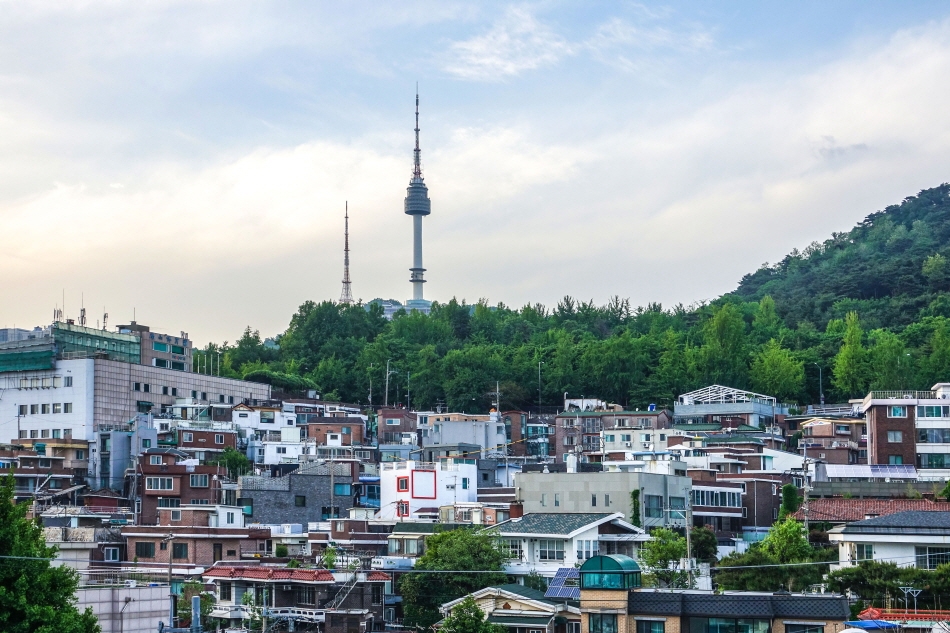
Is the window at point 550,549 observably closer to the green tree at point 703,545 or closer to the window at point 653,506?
the green tree at point 703,545

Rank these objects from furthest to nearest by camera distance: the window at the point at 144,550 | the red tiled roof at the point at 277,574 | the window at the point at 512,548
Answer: the window at the point at 144,550 < the window at the point at 512,548 < the red tiled roof at the point at 277,574

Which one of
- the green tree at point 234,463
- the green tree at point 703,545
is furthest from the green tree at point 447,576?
the green tree at point 234,463

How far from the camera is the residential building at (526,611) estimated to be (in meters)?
38.2

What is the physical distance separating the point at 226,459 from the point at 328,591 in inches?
1076

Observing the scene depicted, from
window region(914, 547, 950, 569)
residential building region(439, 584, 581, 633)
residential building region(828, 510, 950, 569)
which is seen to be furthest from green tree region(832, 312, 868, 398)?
residential building region(439, 584, 581, 633)

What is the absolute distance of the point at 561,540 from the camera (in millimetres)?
47219

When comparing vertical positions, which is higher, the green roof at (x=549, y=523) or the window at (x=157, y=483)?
the window at (x=157, y=483)

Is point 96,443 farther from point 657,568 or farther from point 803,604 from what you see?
point 803,604

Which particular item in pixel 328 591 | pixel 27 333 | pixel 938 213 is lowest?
pixel 328 591

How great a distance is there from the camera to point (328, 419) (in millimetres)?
80875

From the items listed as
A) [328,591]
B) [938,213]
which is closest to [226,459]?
[328,591]

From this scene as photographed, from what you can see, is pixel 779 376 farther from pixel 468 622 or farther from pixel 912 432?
pixel 468 622

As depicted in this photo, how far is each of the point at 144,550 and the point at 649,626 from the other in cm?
2303

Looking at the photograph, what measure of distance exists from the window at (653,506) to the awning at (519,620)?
14.9 meters
